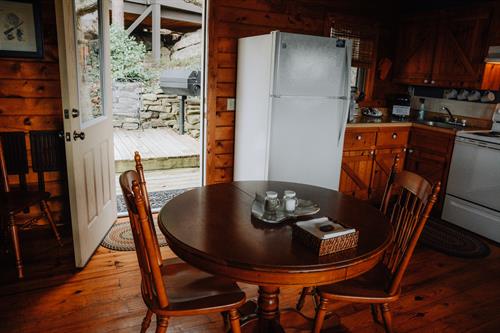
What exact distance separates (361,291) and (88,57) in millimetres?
2336

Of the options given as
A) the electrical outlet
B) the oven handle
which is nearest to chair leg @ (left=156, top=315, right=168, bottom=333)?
the electrical outlet

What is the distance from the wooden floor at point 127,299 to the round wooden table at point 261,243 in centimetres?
71

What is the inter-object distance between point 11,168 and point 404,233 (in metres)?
2.81

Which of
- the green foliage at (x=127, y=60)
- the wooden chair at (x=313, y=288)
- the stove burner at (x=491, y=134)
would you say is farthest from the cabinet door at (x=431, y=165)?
the green foliage at (x=127, y=60)

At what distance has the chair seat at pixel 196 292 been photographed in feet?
4.86

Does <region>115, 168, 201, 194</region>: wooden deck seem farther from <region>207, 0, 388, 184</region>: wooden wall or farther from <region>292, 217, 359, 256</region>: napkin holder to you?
<region>292, 217, 359, 256</region>: napkin holder

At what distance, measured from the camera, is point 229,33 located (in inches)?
136

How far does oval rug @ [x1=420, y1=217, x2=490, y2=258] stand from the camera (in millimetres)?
3100

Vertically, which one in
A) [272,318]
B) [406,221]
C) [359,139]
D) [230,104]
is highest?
[230,104]

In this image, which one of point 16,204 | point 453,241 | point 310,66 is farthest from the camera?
point 453,241

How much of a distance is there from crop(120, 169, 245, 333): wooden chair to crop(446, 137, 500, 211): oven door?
274 cm

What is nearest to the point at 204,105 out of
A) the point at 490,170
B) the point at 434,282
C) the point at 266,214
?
the point at 266,214

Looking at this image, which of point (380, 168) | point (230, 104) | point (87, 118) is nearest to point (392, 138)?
point (380, 168)

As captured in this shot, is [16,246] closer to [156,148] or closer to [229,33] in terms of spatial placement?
[229,33]
